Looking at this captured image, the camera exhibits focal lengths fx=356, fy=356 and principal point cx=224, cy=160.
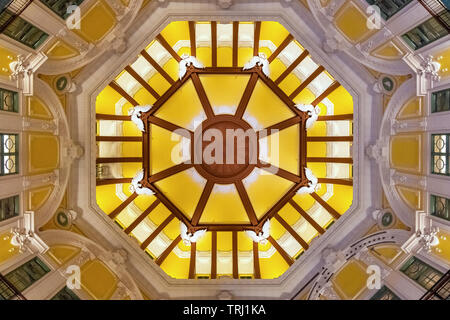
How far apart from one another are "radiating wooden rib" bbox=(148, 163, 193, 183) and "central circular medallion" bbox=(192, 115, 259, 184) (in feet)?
1.83

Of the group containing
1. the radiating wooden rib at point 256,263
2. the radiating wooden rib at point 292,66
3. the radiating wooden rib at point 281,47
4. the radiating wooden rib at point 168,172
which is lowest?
the radiating wooden rib at point 256,263

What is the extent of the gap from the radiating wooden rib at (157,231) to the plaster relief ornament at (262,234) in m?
3.53

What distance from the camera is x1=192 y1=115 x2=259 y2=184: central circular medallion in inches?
640

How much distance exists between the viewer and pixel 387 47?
10859 millimetres

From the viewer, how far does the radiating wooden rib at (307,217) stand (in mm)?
14014

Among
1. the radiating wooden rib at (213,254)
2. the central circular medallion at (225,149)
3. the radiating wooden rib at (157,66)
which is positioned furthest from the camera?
the central circular medallion at (225,149)

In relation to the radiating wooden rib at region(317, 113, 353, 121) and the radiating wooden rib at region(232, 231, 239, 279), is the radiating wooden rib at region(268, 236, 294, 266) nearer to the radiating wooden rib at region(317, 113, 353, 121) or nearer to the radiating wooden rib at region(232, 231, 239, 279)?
the radiating wooden rib at region(232, 231, 239, 279)

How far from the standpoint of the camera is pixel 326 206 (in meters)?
14.2

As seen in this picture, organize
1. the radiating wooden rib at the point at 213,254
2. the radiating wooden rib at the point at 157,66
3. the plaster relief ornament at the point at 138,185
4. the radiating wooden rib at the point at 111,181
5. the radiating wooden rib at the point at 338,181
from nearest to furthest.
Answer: the radiating wooden rib at the point at 111,181 < the radiating wooden rib at the point at 338,181 < the radiating wooden rib at the point at 157,66 < the radiating wooden rib at the point at 213,254 < the plaster relief ornament at the point at 138,185

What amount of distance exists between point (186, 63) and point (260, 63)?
3104 mm

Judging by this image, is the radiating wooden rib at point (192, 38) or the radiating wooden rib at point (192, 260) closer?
the radiating wooden rib at point (192, 38)

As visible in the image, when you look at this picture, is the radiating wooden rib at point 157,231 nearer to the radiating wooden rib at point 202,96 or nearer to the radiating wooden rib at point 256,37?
the radiating wooden rib at point 202,96

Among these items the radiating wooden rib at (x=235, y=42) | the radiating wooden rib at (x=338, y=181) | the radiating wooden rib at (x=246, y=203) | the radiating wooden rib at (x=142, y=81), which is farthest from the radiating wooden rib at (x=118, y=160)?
the radiating wooden rib at (x=338, y=181)
